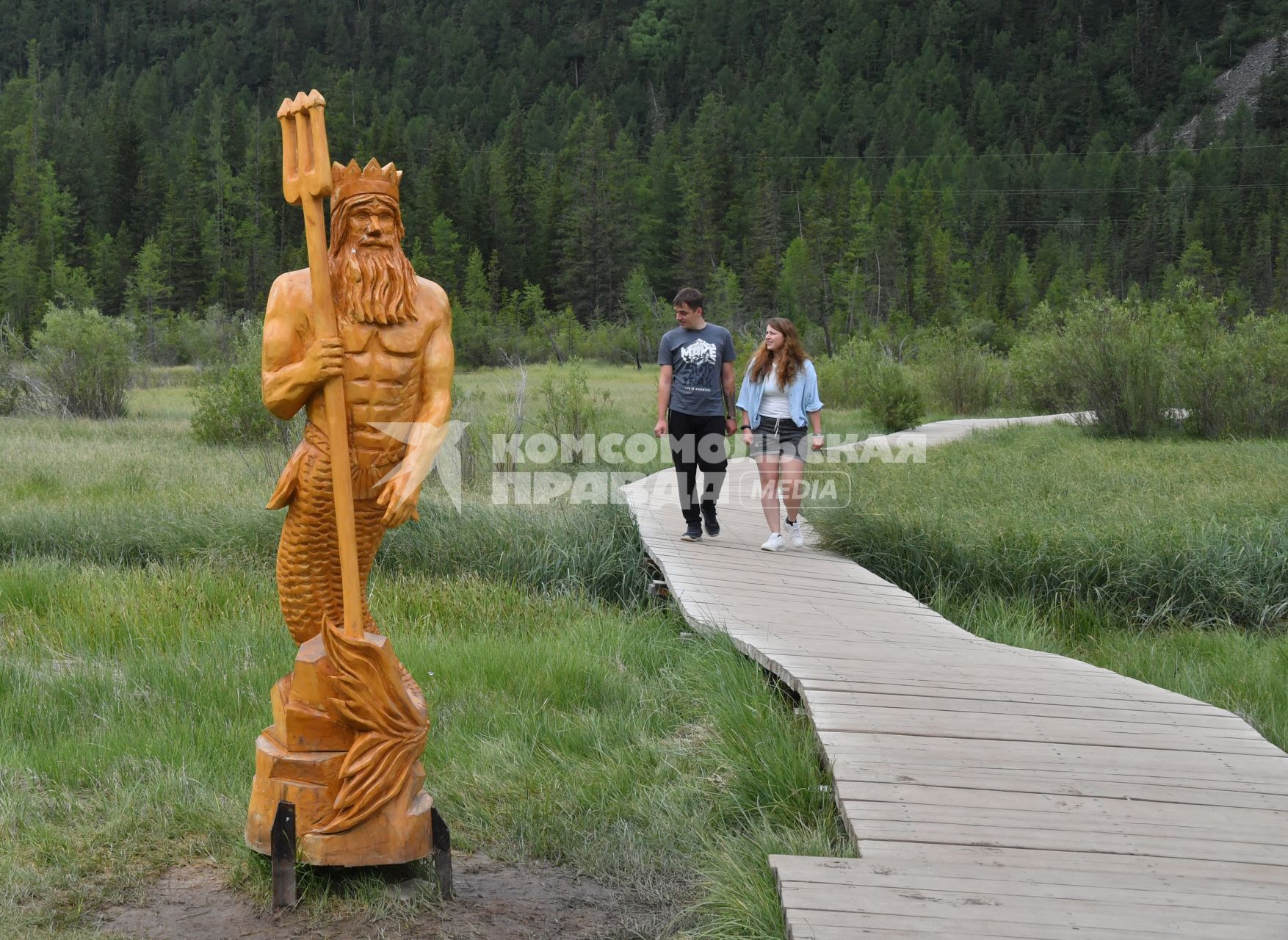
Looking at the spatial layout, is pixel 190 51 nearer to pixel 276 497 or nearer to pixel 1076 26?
pixel 1076 26

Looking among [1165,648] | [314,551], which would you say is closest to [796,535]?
[1165,648]

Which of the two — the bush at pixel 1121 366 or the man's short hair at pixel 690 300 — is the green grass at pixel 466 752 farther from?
the bush at pixel 1121 366

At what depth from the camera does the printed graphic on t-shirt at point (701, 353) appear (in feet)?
27.5

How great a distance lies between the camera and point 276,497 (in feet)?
13.3

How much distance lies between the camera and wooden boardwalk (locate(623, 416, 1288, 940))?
10.7 feet

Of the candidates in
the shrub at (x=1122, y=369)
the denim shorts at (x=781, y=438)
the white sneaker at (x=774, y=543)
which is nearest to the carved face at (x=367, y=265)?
the denim shorts at (x=781, y=438)

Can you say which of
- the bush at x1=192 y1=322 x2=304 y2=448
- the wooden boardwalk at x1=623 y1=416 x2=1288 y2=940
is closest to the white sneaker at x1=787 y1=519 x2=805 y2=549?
the wooden boardwalk at x1=623 y1=416 x2=1288 y2=940

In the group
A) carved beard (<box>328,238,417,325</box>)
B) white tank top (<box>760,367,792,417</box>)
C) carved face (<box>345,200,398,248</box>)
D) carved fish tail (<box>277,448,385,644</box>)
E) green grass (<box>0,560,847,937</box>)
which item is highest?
carved face (<box>345,200,398,248</box>)

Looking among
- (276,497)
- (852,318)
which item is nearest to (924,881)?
(276,497)

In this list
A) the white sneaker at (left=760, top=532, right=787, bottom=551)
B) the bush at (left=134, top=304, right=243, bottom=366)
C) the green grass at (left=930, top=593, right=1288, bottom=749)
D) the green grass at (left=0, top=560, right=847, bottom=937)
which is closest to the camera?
the green grass at (left=0, top=560, right=847, bottom=937)

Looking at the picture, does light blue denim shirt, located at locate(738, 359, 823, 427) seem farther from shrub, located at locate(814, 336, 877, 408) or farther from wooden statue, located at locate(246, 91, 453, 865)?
shrub, located at locate(814, 336, 877, 408)

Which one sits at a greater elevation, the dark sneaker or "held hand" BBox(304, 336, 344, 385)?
"held hand" BBox(304, 336, 344, 385)

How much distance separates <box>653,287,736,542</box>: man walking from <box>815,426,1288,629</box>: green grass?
3.71 ft

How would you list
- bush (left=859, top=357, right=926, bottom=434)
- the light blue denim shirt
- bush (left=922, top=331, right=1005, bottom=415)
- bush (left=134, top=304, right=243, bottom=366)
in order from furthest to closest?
bush (left=134, top=304, right=243, bottom=366) < bush (left=922, top=331, right=1005, bottom=415) < bush (left=859, top=357, right=926, bottom=434) < the light blue denim shirt
